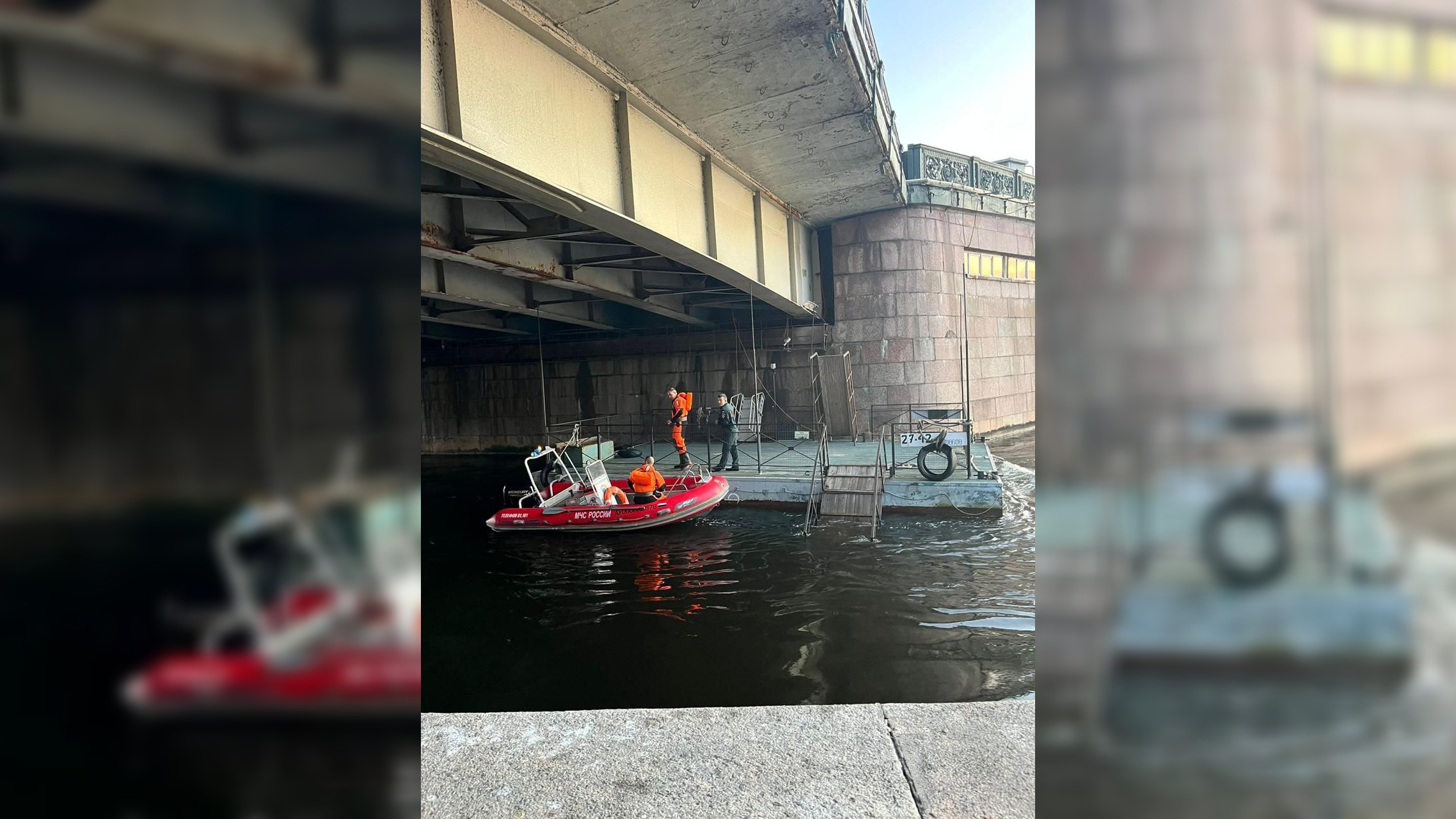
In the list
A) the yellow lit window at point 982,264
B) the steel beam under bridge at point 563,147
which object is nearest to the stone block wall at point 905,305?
the yellow lit window at point 982,264

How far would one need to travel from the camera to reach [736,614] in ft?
32.3

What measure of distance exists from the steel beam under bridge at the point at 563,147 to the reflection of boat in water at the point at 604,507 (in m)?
4.41

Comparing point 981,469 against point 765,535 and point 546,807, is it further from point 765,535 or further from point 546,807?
point 546,807

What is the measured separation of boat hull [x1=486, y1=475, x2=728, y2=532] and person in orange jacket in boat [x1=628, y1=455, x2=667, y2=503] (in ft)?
1.18

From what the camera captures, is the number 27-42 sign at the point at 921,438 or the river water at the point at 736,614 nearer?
the river water at the point at 736,614

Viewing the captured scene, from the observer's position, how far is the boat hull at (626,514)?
574 inches
